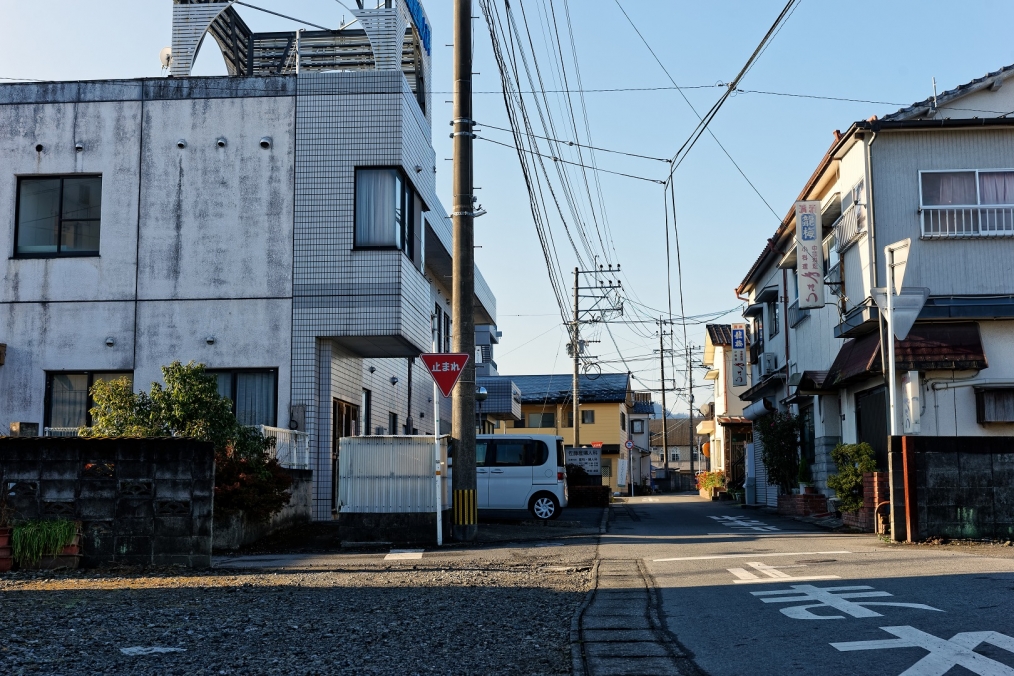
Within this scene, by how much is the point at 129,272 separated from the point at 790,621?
1552cm

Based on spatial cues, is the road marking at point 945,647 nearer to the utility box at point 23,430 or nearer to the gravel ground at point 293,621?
the gravel ground at point 293,621

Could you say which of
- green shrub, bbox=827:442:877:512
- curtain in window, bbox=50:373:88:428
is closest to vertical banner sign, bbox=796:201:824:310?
green shrub, bbox=827:442:877:512

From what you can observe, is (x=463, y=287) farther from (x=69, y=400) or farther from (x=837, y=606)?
(x=837, y=606)

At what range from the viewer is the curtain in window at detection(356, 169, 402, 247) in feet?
62.3

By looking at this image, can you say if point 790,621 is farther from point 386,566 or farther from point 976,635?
point 386,566

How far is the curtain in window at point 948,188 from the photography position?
55.2ft

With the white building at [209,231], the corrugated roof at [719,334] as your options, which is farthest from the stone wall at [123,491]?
the corrugated roof at [719,334]

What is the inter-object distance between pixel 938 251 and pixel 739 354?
18117mm

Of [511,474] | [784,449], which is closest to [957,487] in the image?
[511,474]

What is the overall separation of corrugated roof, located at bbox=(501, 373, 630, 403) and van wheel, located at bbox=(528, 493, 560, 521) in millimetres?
37992

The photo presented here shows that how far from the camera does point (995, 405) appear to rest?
52.5 ft

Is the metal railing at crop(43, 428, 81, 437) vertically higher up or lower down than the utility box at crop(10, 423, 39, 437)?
higher up

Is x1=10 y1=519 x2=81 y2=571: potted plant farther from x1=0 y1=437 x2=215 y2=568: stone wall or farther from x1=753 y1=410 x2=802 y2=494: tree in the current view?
x1=753 y1=410 x2=802 y2=494: tree

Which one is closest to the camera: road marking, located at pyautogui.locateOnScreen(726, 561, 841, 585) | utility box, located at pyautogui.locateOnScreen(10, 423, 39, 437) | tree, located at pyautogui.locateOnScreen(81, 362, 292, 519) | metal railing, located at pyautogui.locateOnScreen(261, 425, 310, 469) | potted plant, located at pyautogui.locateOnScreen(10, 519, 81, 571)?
road marking, located at pyautogui.locateOnScreen(726, 561, 841, 585)
